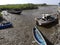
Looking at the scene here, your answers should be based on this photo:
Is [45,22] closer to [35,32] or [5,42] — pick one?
[35,32]

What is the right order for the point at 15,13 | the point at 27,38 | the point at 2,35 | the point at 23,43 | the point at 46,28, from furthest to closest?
the point at 15,13 → the point at 46,28 → the point at 2,35 → the point at 27,38 → the point at 23,43

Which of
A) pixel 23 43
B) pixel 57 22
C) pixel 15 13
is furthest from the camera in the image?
pixel 15 13

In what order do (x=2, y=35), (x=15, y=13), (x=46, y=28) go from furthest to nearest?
1. (x=15, y=13)
2. (x=46, y=28)
3. (x=2, y=35)

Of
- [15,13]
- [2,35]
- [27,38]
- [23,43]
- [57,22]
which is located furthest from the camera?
[15,13]

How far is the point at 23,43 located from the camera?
19844 mm

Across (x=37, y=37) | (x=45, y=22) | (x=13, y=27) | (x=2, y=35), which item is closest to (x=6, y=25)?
(x=13, y=27)

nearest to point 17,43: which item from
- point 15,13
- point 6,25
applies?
point 6,25

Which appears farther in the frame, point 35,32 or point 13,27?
point 13,27

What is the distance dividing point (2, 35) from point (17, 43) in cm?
429

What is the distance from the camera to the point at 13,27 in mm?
27766

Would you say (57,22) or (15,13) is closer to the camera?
(57,22)

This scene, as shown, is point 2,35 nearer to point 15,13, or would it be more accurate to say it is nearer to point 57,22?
point 57,22

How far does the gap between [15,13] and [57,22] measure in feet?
50.4

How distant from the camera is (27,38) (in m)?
21.6
